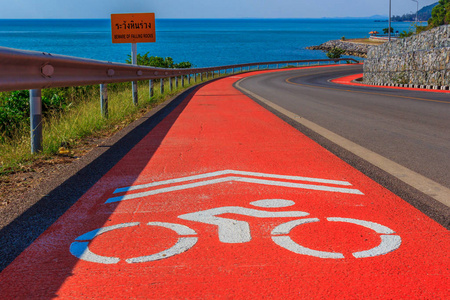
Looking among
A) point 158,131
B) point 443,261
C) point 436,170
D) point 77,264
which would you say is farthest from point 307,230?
point 158,131

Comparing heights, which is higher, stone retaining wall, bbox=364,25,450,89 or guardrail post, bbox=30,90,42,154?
stone retaining wall, bbox=364,25,450,89

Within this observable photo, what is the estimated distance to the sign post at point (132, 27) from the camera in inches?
814

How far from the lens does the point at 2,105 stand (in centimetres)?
1068

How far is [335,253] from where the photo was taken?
3182mm

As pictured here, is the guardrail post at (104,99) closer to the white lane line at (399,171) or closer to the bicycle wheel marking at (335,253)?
the white lane line at (399,171)

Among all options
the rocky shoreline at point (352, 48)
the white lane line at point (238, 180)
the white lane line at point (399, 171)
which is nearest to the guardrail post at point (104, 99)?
the white lane line at point (399, 171)

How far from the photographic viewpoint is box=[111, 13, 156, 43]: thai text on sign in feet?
67.9

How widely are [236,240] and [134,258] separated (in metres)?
0.73

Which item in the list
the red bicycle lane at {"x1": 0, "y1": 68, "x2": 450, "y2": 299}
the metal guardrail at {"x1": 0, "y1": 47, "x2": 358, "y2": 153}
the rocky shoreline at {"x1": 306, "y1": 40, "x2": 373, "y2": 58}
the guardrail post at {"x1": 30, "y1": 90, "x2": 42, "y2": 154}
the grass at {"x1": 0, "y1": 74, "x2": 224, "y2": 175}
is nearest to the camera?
the red bicycle lane at {"x1": 0, "y1": 68, "x2": 450, "y2": 299}

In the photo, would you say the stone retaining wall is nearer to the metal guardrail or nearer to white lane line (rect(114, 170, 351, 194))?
the metal guardrail

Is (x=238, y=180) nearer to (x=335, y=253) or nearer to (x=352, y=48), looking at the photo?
(x=335, y=253)

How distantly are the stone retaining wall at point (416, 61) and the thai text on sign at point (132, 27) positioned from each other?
13.9 metres

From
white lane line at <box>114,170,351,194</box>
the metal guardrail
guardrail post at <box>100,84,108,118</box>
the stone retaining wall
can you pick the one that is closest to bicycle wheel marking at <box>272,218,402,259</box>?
white lane line at <box>114,170,351,194</box>

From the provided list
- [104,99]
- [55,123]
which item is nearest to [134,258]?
[104,99]
